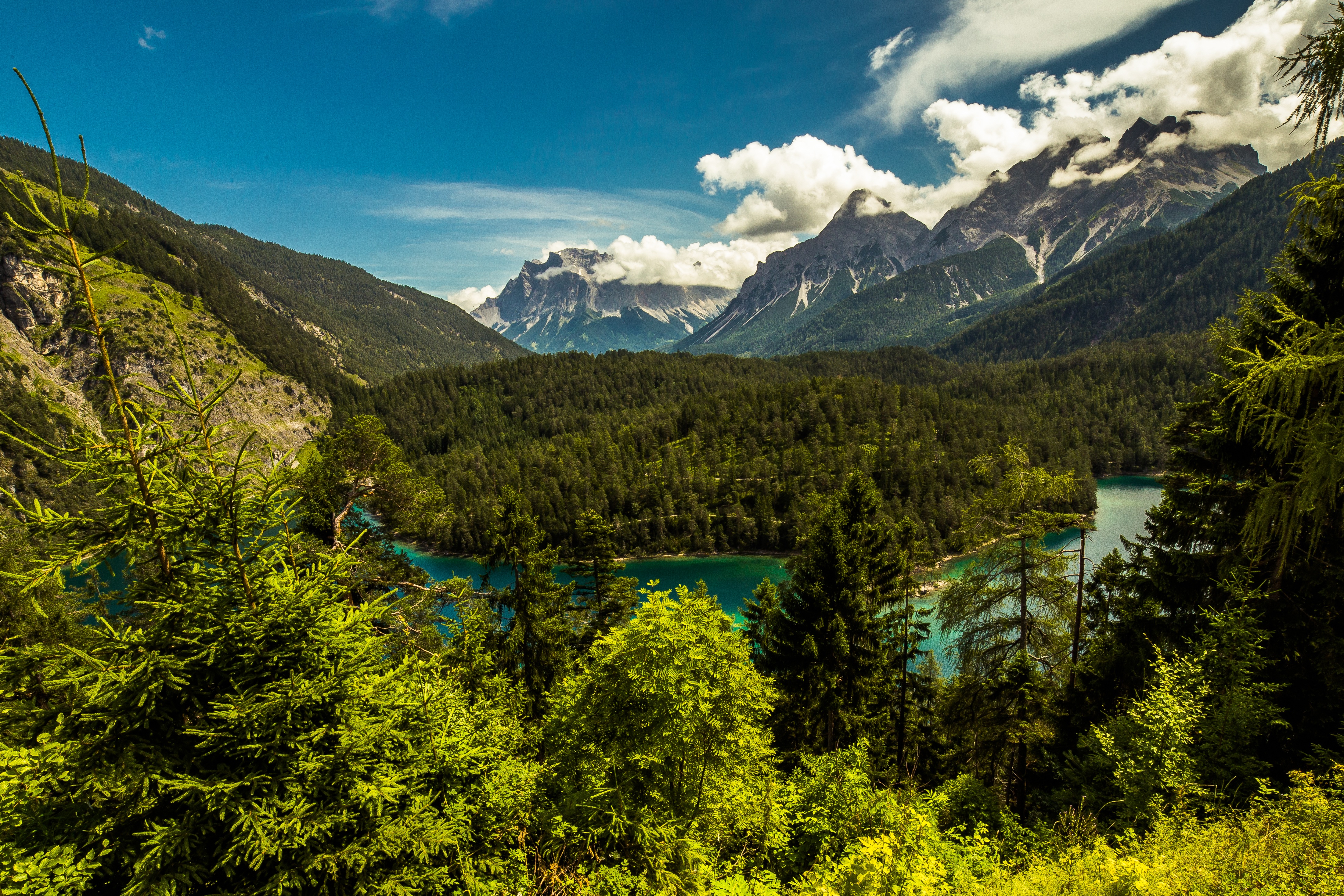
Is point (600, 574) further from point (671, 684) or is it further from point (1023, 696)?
point (1023, 696)

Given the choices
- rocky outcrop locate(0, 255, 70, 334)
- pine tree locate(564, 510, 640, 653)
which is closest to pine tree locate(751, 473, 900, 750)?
pine tree locate(564, 510, 640, 653)

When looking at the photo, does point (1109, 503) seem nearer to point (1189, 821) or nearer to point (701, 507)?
point (701, 507)

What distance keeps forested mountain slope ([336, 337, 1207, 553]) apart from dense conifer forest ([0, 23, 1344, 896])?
6846cm

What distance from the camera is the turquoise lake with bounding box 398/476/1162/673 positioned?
3108 inches

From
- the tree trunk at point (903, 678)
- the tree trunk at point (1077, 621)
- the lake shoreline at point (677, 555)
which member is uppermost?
the tree trunk at point (1077, 621)

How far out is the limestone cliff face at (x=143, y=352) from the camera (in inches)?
4833

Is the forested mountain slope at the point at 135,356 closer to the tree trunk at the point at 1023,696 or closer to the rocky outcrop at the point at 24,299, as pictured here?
the rocky outcrop at the point at 24,299

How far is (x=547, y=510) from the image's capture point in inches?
4126

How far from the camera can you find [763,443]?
13200 cm

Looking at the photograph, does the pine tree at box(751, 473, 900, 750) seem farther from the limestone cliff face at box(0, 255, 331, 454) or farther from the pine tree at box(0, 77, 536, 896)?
the limestone cliff face at box(0, 255, 331, 454)

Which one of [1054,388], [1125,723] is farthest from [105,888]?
[1054,388]

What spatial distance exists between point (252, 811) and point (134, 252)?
231 metres

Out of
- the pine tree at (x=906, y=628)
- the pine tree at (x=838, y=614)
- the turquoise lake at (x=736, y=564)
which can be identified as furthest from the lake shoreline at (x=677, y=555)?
the pine tree at (x=838, y=614)

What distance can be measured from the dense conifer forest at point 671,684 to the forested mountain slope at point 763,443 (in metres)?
68.5
